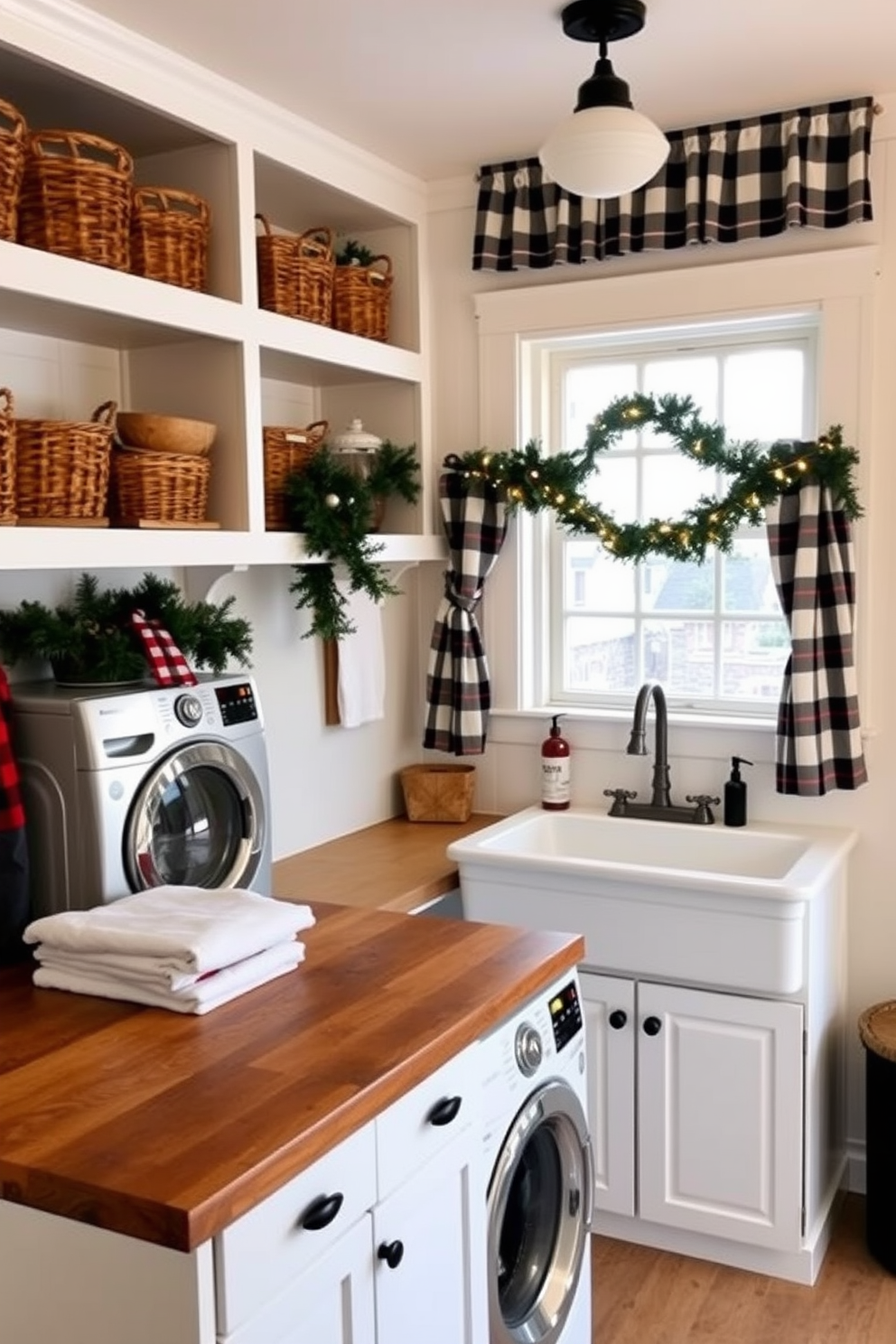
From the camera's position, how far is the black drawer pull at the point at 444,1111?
1675mm

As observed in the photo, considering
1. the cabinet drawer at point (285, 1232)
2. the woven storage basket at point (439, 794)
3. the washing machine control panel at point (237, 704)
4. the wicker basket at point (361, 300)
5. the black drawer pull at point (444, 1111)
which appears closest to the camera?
the cabinet drawer at point (285, 1232)

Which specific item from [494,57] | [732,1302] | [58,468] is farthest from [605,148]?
[732,1302]

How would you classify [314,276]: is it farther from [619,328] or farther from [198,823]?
[198,823]

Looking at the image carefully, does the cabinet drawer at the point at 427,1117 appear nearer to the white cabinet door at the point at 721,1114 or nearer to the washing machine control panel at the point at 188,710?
the washing machine control panel at the point at 188,710

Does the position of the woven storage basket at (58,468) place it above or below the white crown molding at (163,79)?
below

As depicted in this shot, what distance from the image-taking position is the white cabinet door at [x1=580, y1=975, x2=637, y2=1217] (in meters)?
2.73

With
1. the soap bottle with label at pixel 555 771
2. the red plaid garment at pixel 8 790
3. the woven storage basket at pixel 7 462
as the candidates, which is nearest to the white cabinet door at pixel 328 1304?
the red plaid garment at pixel 8 790

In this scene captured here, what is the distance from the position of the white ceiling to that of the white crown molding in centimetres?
3

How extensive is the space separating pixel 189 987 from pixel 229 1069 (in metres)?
0.21

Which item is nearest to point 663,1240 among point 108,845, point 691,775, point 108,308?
point 691,775

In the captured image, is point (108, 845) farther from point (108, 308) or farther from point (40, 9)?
point (40, 9)

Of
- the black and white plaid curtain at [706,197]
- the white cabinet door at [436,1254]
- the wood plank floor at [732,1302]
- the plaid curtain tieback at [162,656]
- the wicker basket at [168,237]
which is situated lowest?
the wood plank floor at [732,1302]

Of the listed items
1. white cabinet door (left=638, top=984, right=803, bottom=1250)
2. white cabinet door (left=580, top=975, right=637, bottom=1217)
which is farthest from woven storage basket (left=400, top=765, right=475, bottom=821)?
white cabinet door (left=638, top=984, right=803, bottom=1250)

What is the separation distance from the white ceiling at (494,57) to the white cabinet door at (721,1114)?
6.27 ft
